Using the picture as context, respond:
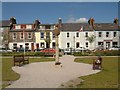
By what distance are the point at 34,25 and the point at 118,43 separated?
74.8 ft

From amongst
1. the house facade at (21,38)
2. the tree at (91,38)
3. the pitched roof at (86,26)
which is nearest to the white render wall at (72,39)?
the pitched roof at (86,26)

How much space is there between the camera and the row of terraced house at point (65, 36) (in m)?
66.5

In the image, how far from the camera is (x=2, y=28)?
2734 inches

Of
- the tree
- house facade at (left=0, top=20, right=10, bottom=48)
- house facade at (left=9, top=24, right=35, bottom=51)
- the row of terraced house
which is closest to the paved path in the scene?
the tree

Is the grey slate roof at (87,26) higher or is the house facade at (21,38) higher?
the grey slate roof at (87,26)

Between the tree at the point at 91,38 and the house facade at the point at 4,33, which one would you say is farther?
the house facade at the point at 4,33

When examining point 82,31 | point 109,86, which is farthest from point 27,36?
point 109,86

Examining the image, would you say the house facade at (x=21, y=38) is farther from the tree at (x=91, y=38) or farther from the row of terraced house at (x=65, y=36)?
the tree at (x=91, y=38)

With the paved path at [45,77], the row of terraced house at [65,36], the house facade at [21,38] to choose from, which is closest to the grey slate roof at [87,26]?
the row of terraced house at [65,36]

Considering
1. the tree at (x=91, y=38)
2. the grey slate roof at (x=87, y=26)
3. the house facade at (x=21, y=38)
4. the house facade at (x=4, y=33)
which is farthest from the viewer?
the grey slate roof at (x=87, y=26)

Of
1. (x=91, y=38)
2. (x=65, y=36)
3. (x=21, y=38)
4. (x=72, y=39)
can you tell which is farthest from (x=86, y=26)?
(x=21, y=38)

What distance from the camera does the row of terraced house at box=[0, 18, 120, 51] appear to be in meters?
66.5

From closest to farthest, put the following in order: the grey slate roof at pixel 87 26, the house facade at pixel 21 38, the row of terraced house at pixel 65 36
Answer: the row of terraced house at pixel 65 36, the house facade at pixel 21 38, the grey slate roof at pixel 87 26

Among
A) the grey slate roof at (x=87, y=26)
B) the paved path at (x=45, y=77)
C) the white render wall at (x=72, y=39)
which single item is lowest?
the paved path at (x=45, y=77)
